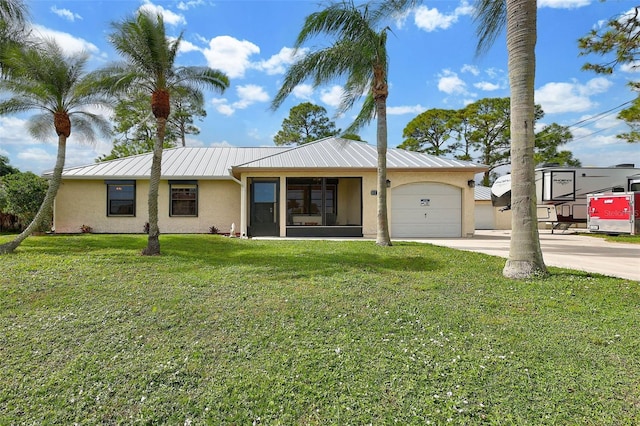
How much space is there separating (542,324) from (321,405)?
2840mm

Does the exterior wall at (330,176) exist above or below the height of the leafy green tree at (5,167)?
below

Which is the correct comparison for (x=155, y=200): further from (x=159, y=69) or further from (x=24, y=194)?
(x=24, y=194)

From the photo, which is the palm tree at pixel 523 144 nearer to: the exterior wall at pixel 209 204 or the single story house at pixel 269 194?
the single story house at pixel 269 194

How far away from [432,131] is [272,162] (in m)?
24.6

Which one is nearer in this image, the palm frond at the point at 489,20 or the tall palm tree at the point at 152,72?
the palm frond at the point at 489,20

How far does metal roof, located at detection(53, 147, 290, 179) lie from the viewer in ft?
49.3

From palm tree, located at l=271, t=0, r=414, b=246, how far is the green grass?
5610mm

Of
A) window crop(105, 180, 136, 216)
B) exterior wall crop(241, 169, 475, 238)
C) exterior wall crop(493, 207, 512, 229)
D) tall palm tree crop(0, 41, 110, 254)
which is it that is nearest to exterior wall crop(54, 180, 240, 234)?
window crop(105, 180, 136, 216)

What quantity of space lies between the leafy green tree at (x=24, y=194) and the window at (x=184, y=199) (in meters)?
5.00

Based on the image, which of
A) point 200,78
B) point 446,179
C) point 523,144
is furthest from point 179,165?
point 523,144

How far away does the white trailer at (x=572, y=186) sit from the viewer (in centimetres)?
1620

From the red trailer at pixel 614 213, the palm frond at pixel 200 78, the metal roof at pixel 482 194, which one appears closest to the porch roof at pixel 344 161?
the palm frond at pixel 200 78

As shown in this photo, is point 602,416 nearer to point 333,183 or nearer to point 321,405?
point 321,405

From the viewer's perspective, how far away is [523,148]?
18.5ft
